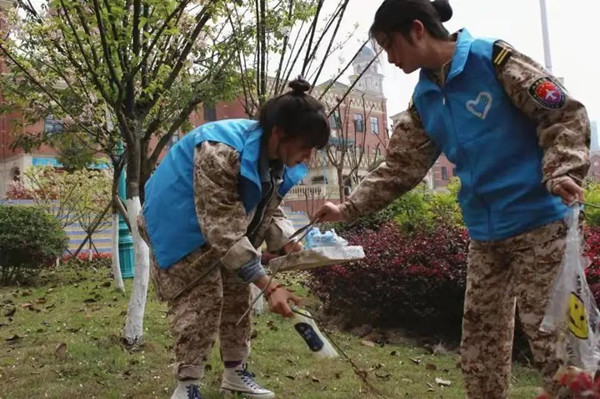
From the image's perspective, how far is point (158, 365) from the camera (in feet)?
12.9

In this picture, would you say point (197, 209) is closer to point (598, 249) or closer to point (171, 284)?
point (171, 284)

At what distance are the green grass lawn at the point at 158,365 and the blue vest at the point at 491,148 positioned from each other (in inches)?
66.1

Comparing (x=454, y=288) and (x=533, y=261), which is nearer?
(x=533, y=261)

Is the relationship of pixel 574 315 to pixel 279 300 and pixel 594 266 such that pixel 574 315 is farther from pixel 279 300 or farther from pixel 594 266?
pixel 594 266

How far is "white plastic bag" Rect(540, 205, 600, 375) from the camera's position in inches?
68.4

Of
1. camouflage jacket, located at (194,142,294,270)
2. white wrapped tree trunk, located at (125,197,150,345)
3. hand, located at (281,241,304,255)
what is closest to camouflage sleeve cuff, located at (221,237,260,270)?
camouflage jacket, located at (194,142,294,270)

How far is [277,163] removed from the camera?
282 cm

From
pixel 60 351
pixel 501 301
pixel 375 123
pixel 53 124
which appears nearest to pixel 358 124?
pixel 375 123

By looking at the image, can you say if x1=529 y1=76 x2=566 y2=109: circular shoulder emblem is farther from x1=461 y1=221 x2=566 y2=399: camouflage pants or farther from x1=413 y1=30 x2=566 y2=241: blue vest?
x1=461 y1=221 x2=566 y2=399: camouflage pants

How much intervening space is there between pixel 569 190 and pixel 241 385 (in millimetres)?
2076

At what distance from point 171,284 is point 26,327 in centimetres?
321

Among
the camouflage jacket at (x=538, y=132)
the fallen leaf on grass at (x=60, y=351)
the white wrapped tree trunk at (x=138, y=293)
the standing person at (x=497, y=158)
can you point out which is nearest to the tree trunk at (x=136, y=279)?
the white wrapped tree trunk at (x=138, y=293)

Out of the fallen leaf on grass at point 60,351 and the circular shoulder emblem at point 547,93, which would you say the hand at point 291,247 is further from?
the fallen leaf on grass at point 60,351

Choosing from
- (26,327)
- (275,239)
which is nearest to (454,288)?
(275,239)
